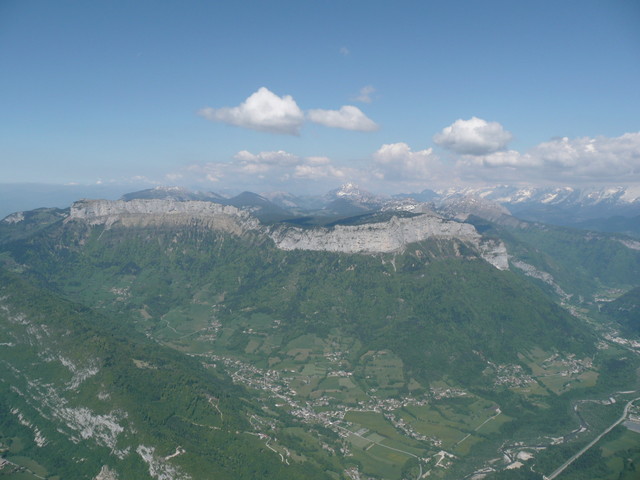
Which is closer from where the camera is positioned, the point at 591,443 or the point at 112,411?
the point at 112,411

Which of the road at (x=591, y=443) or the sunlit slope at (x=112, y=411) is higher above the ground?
the sunlit slope at (x=112, y=411)

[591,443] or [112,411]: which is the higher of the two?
[112,411]

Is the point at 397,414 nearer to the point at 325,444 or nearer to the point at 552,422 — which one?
the point at 325,444

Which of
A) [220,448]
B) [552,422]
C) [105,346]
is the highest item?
[105,346]

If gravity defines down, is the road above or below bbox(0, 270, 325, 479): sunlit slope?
below

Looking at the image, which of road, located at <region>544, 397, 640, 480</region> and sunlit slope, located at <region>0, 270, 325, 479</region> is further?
road, located at <region>544, 397, 640, 480</region>

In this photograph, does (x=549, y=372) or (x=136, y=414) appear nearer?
(x=136, y=414)

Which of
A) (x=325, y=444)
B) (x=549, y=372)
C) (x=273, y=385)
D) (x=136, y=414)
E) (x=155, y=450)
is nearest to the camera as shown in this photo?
(x=155, y=450)

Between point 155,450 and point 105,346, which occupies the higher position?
point 105,346

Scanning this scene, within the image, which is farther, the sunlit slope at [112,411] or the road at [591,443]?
the road at [591,443]

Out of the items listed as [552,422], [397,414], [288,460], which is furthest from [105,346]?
[552,422]

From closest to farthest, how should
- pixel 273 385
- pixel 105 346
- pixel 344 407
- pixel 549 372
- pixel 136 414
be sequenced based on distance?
1. pixel 136 414
2. pixel 105 346
3. pixel 344 407
4. pixel 273 385
5. pixel 549 372
